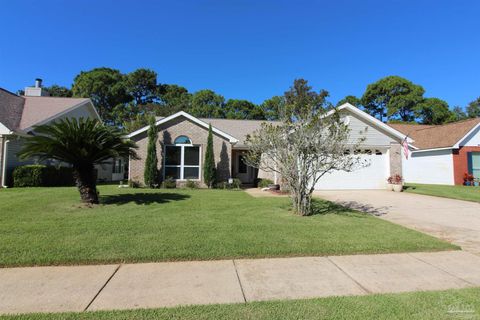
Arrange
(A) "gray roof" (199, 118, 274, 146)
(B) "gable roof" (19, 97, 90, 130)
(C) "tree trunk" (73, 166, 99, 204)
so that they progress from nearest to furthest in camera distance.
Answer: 1. (C) "tree trunk" (73, 166, 99, 204)
2. (B) "gable roof" (19, 97, 90, 130)
3. (A) "gray roof" (199, 118, 274, 146)

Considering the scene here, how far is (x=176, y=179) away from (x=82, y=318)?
1287cm

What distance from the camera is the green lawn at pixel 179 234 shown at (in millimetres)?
4605

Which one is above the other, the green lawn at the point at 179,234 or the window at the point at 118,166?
the window at the point at 118,166

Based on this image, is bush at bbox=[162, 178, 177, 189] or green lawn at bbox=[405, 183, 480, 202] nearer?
green lawn at bbox=[405, 183, 480, 202]

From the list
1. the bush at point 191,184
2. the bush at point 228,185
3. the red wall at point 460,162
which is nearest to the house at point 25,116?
the bush at point 191,184

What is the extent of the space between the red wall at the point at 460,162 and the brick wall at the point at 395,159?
651 centimetres

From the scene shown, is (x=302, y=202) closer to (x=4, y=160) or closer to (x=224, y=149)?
(x=224, y=149)

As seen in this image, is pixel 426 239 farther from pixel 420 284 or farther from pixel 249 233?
pixel 249 233

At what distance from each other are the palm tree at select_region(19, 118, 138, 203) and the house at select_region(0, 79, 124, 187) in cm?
173

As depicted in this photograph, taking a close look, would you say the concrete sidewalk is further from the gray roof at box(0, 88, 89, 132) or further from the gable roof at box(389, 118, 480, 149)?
the gable roof at box(389, 118, 480, 149)

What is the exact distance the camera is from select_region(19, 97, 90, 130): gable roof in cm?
1556

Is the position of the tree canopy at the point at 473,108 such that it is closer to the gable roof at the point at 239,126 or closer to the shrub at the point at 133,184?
the gable roof at the point at 239,126

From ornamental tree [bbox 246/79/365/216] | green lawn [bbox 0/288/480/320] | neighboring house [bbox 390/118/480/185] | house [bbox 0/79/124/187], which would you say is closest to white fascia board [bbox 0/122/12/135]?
house [bbox 0/79/124/187]

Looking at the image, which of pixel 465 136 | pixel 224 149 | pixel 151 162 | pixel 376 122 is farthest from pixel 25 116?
pixel 465 136
